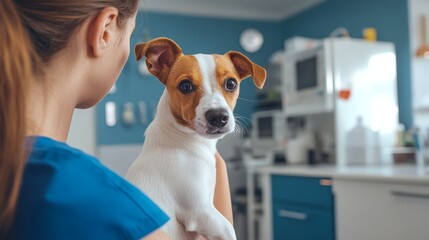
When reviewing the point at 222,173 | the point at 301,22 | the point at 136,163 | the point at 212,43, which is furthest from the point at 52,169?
the point at 301,22

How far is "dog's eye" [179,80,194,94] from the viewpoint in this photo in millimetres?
760

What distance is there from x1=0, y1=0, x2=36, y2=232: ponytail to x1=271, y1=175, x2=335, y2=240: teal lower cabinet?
2.14 meters

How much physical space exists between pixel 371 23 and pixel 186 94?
127 inches

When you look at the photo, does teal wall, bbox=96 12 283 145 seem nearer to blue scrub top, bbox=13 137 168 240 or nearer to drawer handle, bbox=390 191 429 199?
drawer handle, bbox=390 191 429 199

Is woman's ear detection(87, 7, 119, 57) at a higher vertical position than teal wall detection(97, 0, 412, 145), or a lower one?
lower

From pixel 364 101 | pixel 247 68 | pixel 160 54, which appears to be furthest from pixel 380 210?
pixel 160 54

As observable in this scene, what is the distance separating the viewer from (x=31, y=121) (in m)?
0.56

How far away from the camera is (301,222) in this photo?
2654mm

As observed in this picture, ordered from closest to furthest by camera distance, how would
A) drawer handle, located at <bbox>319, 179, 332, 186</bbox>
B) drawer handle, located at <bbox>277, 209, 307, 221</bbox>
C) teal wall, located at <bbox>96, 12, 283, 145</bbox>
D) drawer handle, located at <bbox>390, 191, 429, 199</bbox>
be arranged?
drawer handle, located at <bbox>390, 191, 429, 199</bbox>
drawer handle, located at <bbox>319, 179, 332, 186</bbox>
drawer handle, located at <bbox>277, 209, 307, 221</bbox>
teal wall, located at <bbox>96, 12, 283, 145</bbox>

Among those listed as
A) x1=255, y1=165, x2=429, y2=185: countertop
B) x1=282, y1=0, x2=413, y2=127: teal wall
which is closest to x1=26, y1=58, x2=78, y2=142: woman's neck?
x1=255, y1=165, x2=429, y2=185: countertop

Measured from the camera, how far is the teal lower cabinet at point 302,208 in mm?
2459

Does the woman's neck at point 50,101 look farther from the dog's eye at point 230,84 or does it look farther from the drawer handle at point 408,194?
the drawer handle at point 408,194

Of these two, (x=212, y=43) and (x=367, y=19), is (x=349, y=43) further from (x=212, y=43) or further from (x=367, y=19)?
(x=212, y=43)

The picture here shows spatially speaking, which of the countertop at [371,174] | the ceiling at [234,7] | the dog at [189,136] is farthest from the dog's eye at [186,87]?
the ceiling at [234,7]
